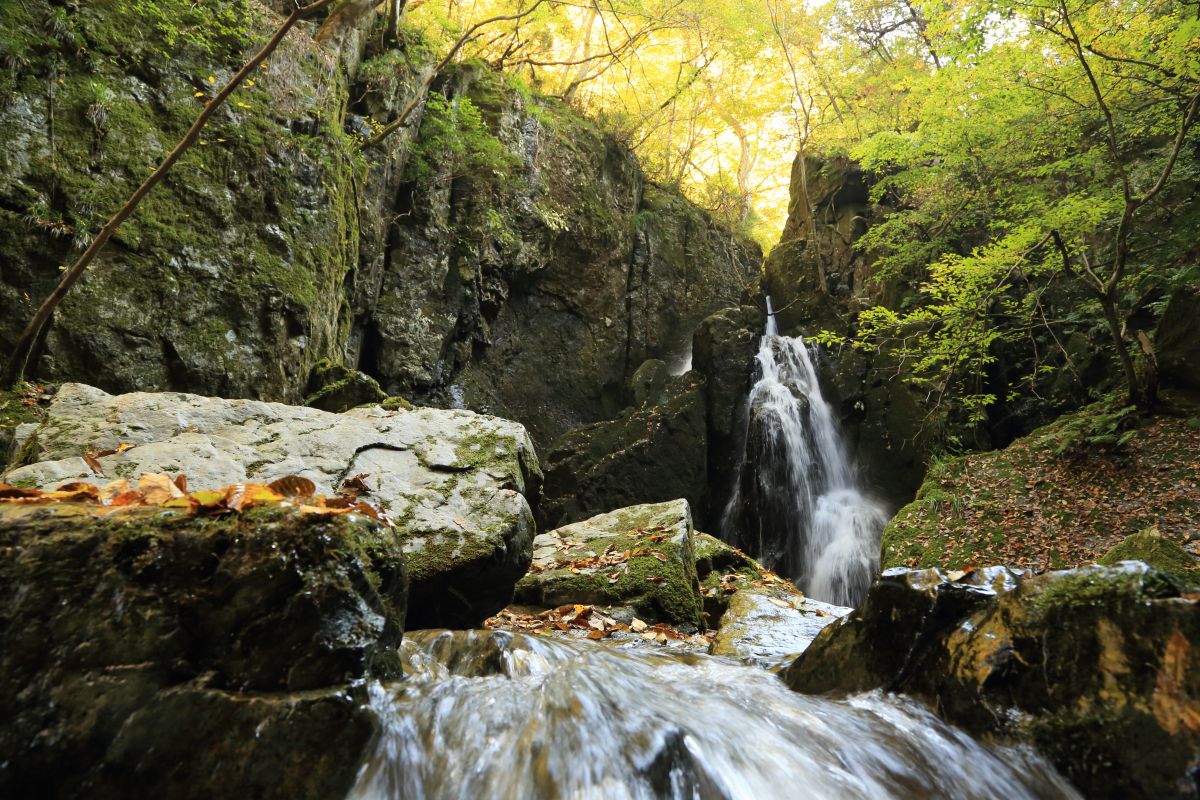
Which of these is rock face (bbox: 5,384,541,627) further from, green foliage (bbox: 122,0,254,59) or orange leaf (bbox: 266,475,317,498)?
green foliage (bbox: 122,0,254,59)

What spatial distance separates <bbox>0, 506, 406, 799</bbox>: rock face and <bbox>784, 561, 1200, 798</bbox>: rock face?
2205mm

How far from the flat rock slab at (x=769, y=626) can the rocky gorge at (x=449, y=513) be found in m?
0.06

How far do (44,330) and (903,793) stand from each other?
603 centimetres

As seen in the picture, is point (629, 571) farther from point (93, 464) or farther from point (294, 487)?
point (93, 464)

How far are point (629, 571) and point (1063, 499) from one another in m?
6.44

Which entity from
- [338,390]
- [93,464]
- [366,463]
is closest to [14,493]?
[93,464]

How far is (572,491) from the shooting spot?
11.7 metres

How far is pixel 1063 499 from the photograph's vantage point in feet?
25.8

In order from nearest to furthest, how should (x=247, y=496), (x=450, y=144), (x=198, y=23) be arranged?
(x=247, y=496), (x=198, y=23), (x=450, y=144)

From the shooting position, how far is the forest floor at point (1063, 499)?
7031 millimetres

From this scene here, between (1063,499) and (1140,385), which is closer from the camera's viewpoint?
(1063,499)

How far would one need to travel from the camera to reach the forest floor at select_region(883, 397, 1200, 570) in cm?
703

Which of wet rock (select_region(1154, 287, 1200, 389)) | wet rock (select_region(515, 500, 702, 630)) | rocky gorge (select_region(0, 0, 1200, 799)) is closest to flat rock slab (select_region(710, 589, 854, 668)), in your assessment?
rocky gorge (select_region(0, 0, 1200, 799))

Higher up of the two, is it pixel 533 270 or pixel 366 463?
pixel 533 270
